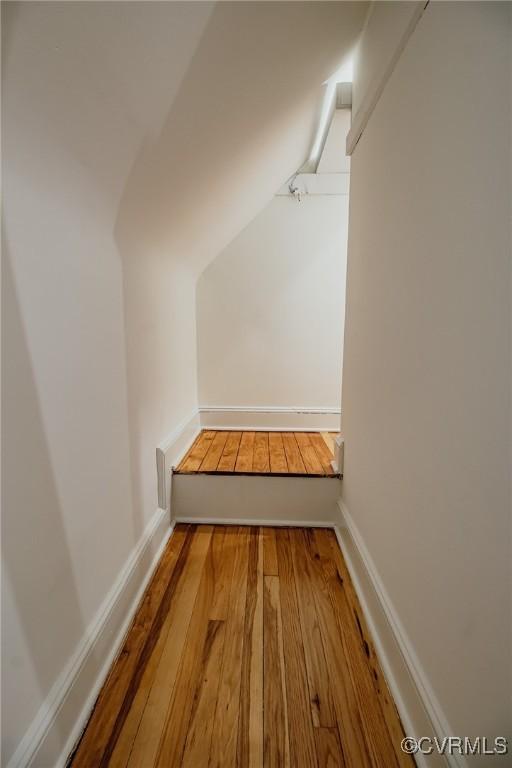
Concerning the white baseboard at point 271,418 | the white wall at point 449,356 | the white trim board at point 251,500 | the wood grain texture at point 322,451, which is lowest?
the white trim board at point 251,500

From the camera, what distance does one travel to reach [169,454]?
1545 mm

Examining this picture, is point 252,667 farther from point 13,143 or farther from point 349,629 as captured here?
point 13,143

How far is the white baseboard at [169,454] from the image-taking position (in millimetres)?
1414

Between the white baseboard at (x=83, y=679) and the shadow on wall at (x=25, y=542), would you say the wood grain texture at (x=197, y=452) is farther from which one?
the shadow on wall at (x=25, y=542)

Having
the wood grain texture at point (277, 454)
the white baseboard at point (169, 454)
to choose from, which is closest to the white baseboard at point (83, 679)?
the white baseboard at point (169, 454)

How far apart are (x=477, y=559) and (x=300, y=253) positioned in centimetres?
212

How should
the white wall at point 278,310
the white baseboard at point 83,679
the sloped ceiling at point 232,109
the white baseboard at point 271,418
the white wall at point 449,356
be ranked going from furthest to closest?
the white baseboard at point 271,418
the white wall at point 278,310
the sloped ceiling at point 232,109
the white baseboard at point 83,679
the white wall at point 449,356

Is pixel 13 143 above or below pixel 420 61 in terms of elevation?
below

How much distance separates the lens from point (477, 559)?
0.53 meters

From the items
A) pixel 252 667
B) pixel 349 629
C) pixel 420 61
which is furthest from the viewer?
pixel 349 629

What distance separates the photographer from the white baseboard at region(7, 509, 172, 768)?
0.63 meters

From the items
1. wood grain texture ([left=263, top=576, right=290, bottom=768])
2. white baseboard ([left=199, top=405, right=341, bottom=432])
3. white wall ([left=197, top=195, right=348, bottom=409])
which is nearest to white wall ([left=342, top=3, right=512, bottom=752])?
wood grain texture ([left=263, top=576, right=290, bottom=768])

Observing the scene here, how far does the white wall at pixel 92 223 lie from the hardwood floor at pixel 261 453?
504mm

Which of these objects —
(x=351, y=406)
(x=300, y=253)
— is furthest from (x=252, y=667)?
(x=300, y=253)
